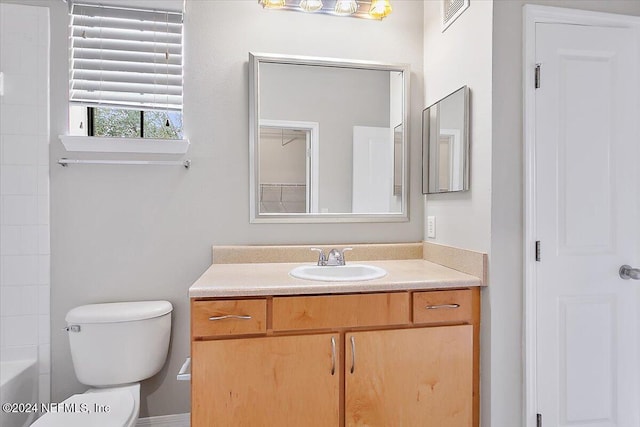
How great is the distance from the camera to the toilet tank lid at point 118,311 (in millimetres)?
1718

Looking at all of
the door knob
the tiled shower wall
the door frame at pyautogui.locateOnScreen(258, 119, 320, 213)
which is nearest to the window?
the tiled shower wall

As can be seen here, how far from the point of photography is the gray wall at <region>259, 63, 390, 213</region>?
6.71 feet

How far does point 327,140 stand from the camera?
6.82 feet

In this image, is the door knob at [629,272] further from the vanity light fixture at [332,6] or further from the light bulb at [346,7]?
the light bulb at [346,7]

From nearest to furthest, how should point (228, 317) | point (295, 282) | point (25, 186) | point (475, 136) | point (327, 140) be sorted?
point (228, 317) < point (295, 282) < point (475, 136) < point (25, 186) < point (327, 140)

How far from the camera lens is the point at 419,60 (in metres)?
2.20

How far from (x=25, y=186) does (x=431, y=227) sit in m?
2.10

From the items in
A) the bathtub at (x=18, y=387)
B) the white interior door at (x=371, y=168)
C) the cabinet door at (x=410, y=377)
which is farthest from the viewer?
the white interior door at (x=371, y=168)

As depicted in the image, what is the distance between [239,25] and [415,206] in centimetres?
140

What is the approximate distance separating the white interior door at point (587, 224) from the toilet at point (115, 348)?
1728mm

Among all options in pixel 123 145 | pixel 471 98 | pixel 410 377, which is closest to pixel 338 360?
pixel 410 377

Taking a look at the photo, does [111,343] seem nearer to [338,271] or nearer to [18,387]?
[18,387]

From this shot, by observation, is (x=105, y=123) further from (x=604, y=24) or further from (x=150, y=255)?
(x=604, y=24)

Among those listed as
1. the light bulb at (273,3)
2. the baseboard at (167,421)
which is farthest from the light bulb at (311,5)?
the baseboard at (167,421)
